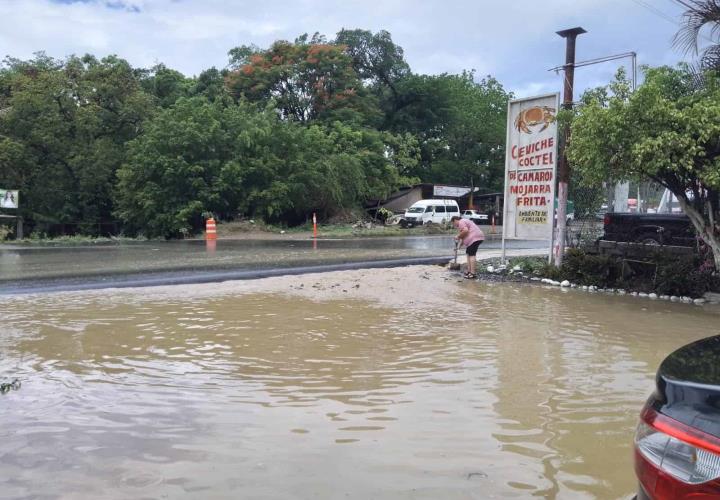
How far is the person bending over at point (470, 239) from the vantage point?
13.5 metres

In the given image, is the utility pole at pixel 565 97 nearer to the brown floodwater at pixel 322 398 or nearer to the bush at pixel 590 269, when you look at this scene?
the bush at pixel 590 269

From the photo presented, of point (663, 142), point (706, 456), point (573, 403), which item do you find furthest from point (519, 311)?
point (706, 456)

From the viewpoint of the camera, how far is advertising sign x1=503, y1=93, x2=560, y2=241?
1346 cm

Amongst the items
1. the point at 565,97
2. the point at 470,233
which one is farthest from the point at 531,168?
the point at 470,233

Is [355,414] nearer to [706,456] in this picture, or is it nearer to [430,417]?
[430,417]

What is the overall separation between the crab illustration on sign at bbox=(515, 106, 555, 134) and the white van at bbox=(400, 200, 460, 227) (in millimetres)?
24832

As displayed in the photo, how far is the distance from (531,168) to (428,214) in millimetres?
25344

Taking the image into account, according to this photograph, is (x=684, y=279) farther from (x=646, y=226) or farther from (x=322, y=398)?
(x=322, y=398)

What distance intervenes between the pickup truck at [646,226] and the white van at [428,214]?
21.8 meters

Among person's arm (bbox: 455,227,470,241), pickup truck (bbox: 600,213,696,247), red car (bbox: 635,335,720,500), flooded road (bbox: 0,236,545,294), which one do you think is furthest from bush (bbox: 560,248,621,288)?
red car (bbox: 635,335,720,500)

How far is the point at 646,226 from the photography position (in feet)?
54.3

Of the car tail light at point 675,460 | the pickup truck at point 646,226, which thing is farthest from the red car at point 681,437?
the pickup truck at point 646,226

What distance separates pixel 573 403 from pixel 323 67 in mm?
41411

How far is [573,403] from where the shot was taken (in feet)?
16.0
